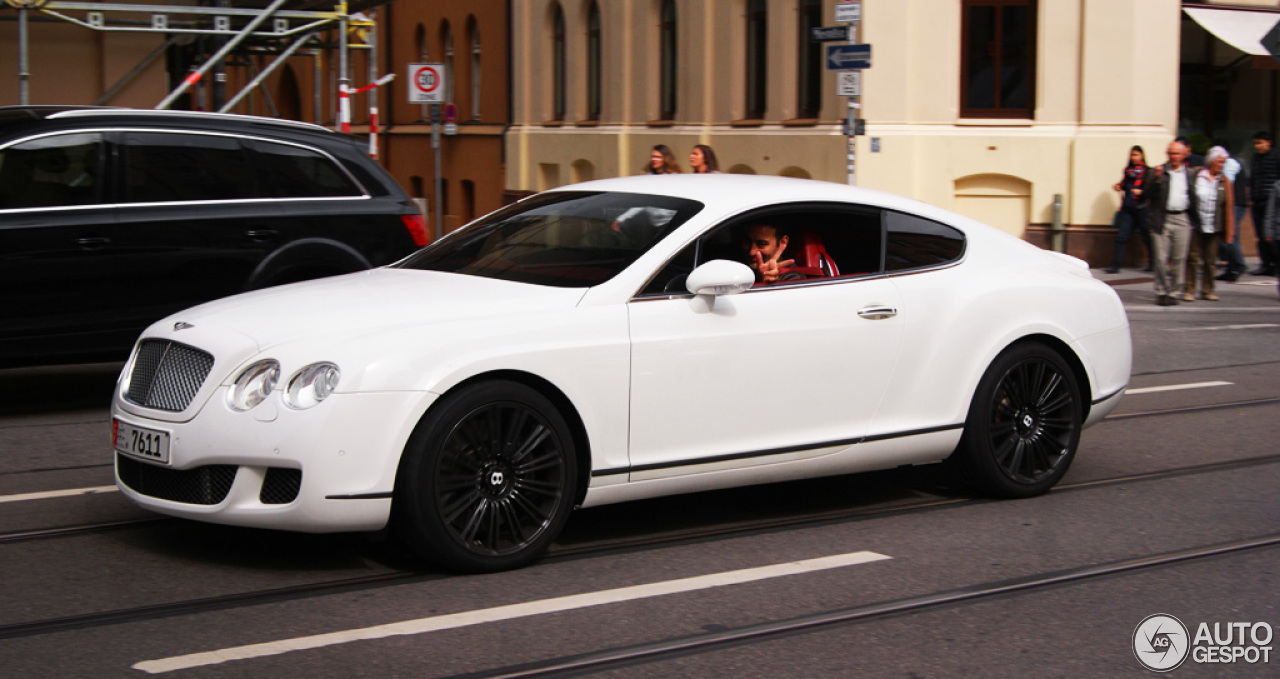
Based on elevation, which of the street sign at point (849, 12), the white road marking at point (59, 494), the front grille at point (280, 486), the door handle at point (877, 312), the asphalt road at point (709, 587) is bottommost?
the asphalt road at point (709, 587)

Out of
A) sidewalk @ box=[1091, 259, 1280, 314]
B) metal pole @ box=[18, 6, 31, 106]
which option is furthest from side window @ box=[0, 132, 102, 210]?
sidewalk @ box=[1091, 259, 1280, 314]

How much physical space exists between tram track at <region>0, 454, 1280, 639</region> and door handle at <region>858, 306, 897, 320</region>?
883mm

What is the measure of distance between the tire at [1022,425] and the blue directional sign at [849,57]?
31.3ft

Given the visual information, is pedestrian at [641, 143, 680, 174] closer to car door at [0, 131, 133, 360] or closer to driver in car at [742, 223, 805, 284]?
car door at [0, 131, 133, 360]

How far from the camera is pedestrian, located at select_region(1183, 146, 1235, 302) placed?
1703 centimetres

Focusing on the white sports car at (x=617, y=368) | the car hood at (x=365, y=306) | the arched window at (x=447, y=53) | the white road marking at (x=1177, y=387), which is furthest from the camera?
the arched window at (x=447, y=53)

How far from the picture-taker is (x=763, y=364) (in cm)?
616

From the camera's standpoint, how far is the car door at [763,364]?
19.4 feet

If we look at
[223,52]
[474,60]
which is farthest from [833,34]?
[474,60]

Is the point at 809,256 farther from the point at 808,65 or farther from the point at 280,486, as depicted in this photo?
the point at 808,65

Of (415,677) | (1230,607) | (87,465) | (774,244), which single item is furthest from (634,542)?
(87,465)

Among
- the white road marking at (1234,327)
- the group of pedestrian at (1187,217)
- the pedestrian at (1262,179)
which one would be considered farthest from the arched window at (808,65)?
the white road marking at (1234,327)

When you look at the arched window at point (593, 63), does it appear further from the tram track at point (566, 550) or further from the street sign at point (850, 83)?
the tram track at point (566, 550)
